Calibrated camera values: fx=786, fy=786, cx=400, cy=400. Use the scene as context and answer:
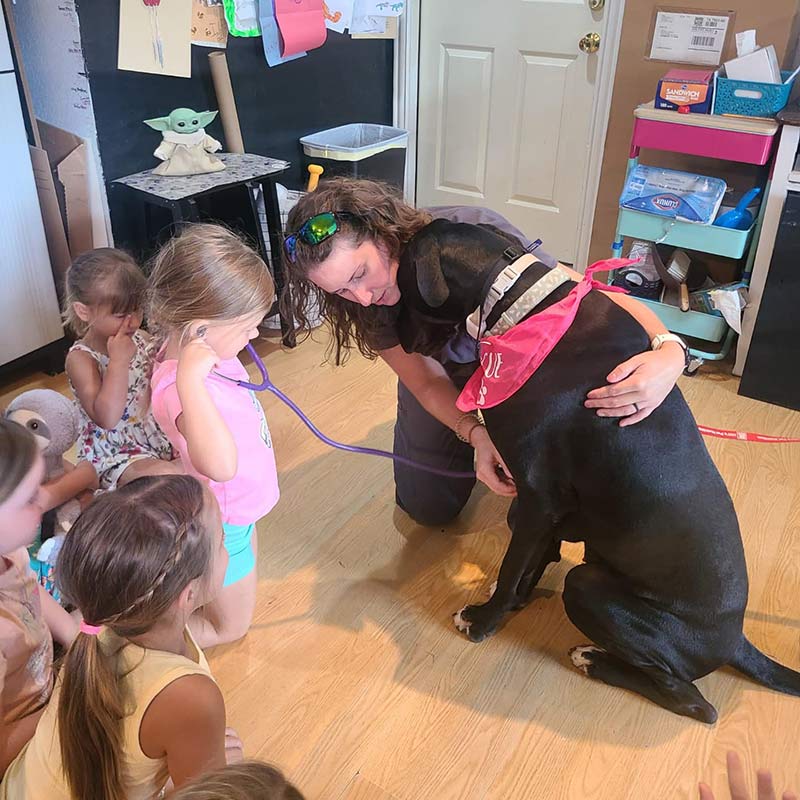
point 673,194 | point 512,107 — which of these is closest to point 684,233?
point 673,194

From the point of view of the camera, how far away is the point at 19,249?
2.32 m

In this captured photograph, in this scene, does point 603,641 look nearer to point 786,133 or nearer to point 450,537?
point 450,537

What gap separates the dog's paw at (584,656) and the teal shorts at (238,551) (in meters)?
0.68

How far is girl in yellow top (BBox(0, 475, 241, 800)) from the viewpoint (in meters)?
0.97

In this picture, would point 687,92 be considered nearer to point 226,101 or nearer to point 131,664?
point 226,101

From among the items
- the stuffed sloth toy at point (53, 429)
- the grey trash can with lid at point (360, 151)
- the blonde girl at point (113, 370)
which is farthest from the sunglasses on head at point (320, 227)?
the grey trash can with lid at point (360, 151)

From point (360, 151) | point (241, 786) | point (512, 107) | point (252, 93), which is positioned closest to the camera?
point (241, 786)

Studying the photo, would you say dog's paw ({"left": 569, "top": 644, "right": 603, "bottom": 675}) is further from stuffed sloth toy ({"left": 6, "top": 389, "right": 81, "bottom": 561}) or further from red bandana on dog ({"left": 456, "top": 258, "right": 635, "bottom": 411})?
stuffed sloth toy ({"left": 6, "top": 389, "right": 81, "bottom": 561})

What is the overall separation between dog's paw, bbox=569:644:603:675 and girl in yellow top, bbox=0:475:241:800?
2.57ft

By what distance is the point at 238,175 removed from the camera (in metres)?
2.56

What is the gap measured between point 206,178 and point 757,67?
68.2 inches

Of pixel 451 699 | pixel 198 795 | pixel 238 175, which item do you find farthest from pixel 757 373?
pixel 198 795

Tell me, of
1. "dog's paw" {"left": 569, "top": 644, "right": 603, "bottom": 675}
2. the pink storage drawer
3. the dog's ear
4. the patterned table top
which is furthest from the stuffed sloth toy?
the pink storage drawer

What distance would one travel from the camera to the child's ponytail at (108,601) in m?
0.97
